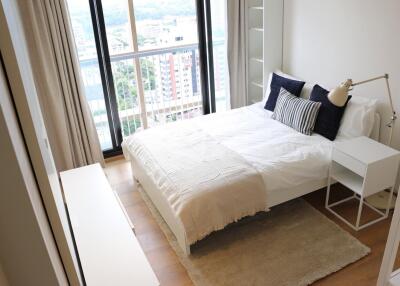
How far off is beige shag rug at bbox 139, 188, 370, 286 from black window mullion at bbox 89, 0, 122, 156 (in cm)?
147

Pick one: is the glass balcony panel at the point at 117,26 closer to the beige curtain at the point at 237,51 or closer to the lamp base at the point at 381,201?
the beige curtain at the point at 237,51

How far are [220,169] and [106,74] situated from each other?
1906mm

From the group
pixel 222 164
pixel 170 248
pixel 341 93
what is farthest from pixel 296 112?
pixel 170 248

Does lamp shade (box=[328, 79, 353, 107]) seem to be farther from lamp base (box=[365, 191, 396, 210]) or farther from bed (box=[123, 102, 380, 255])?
lamp base (box=[365, 191, 396, 210])

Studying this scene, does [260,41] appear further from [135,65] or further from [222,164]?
[222,164]

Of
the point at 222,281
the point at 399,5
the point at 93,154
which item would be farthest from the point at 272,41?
the point at 222,281

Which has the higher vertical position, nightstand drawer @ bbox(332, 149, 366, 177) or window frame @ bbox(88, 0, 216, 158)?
window frame @ bbox(88, 0, 216, 158)

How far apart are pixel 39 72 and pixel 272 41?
7.92 ft

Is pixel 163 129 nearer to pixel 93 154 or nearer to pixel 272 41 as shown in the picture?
pixel 93 154

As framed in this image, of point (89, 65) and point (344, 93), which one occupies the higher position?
point (89, 65)

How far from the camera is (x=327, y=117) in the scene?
3.01 meters

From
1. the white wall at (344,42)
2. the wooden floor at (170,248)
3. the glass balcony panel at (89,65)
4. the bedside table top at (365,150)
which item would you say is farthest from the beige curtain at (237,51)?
the bedside table top at (365,150)

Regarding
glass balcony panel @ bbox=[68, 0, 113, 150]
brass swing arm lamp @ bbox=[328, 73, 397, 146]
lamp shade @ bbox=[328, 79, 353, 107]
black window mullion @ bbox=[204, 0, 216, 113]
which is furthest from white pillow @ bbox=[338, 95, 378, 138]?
glass balcony panel @ bbox=[68, 0, 113, 150]

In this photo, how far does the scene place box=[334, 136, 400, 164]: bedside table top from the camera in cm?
244
